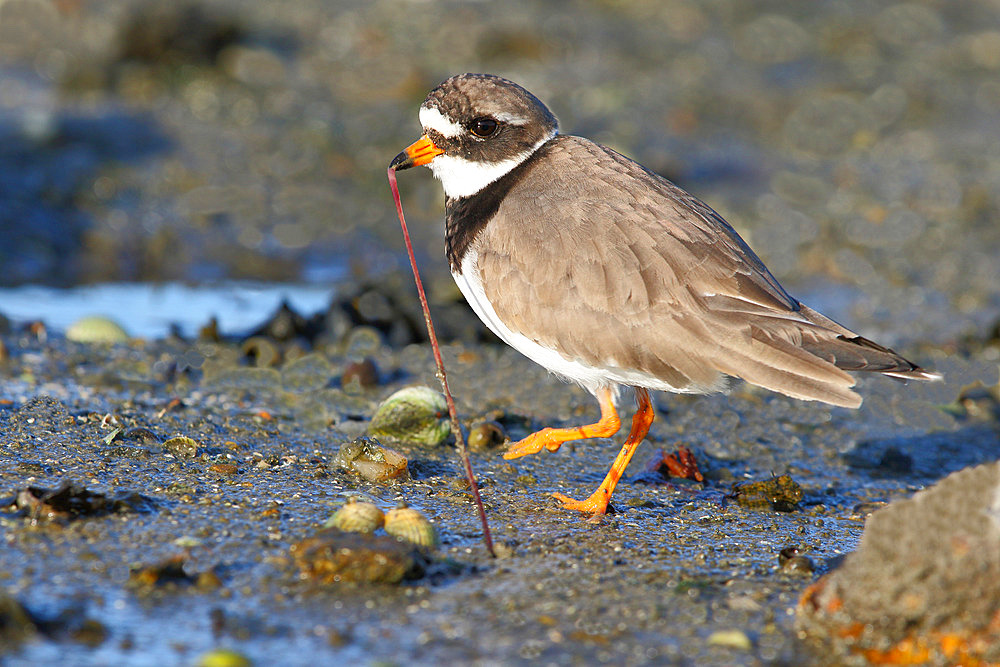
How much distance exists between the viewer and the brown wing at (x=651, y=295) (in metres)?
4.32

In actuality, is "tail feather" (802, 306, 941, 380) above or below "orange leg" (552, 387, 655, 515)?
above

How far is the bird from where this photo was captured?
4355 millimetres

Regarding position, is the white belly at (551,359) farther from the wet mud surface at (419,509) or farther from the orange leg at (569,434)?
the wet mud surface at (419,509)

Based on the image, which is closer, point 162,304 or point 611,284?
point 611,284

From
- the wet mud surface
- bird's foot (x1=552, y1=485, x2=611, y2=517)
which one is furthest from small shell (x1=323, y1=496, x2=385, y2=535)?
bird's foot (x1=552, y1=485, x2=611, y2=517)

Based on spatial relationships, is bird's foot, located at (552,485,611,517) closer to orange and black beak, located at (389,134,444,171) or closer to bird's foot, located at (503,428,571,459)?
bird's foot, located at (503,428,571,459)

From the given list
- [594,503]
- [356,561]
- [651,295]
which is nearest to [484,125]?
[651,295]

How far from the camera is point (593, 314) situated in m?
4.53

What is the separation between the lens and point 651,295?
14.6 feet

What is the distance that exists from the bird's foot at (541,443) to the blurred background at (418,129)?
3.96m

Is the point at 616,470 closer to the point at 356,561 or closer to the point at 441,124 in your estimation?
the point at 356,561

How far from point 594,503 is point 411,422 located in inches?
46.0

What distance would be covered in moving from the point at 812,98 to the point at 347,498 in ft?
33.1

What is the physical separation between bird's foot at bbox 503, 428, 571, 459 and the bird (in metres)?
0.01
